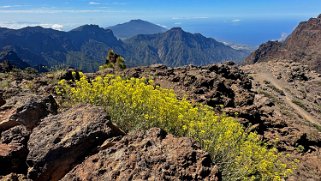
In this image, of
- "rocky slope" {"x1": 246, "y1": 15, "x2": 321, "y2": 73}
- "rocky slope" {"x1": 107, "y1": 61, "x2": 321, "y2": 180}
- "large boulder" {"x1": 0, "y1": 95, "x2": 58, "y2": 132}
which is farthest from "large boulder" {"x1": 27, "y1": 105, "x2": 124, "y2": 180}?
"rocky slope" {"x1": 246, "y1": 15, "x2": 321, "y2": 73}

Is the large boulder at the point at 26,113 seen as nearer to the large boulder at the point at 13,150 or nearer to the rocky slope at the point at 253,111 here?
the large boulder at the point at 13,150

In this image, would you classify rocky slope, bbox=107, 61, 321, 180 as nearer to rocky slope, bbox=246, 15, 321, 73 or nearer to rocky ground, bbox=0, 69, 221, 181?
rocky ground, bbox=0, 69, 221, 181

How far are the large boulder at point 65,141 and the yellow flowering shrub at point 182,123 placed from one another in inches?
41.5

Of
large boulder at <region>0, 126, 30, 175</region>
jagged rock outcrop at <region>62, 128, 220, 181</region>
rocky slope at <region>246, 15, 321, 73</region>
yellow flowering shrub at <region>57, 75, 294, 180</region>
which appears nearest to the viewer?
jagged rock outcrop at <region>62, 128, 220, 181</region>

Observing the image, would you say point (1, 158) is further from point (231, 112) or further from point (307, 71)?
point (307, 71)

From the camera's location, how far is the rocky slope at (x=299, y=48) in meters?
154

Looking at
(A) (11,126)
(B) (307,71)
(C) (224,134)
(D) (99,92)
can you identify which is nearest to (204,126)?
(C) (224,134)

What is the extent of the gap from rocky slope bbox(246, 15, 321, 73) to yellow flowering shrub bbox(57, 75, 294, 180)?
148284 mm

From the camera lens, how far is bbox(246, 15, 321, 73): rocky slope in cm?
15398

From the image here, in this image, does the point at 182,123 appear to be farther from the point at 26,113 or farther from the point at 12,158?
the point at 12,158

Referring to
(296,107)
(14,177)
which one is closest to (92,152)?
(14,177)

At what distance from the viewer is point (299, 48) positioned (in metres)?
164

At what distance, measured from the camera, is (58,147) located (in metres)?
7.34

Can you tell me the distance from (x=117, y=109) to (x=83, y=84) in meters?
1.15
